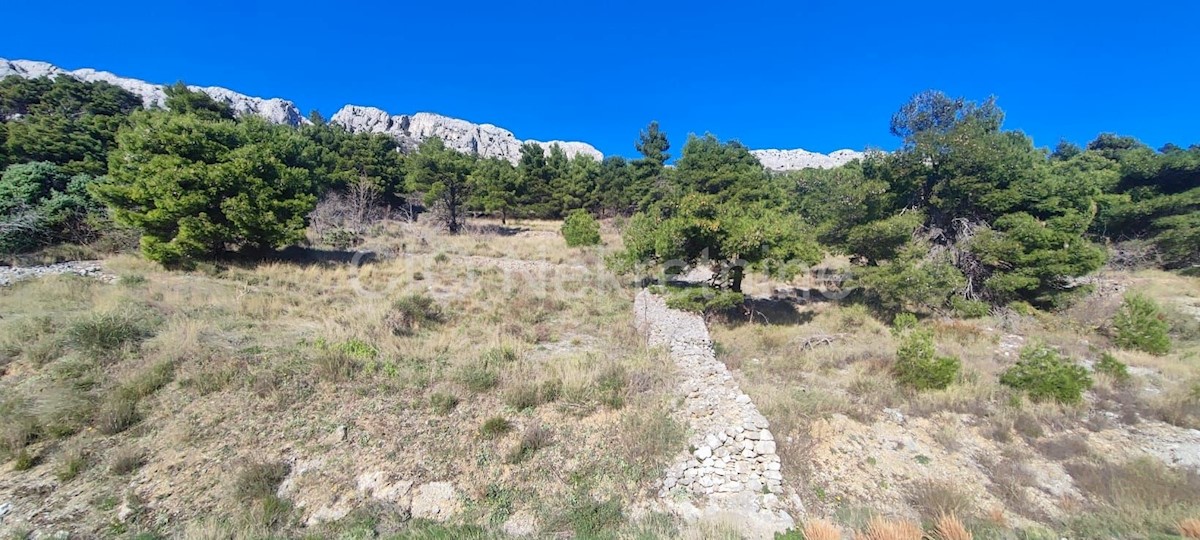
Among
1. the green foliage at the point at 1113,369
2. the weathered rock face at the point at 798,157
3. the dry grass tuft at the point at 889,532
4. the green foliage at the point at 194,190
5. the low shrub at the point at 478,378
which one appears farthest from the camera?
the weathered rock face at the point at 798,157

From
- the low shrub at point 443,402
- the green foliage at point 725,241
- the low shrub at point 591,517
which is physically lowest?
the low shrub at point 591,517

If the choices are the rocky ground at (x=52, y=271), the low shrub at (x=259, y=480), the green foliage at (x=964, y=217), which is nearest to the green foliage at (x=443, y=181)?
the rocky ground at (x=52, y=271)

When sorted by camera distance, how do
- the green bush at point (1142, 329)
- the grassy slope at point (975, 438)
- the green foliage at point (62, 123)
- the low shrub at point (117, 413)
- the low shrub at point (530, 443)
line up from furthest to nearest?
the green foliage at point (62, 123) < the green bush at point (1142, 329) < the low shrub at point (530, 443) < the low shrub at point (117, 413) < the grassy slope at point (975, 438)

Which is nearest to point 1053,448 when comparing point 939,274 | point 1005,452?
point 1005,452

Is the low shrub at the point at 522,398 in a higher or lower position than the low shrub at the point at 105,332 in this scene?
lower

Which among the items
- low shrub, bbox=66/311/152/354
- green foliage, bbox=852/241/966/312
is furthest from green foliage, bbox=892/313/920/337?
low shrub, bbox=66/311/152/354

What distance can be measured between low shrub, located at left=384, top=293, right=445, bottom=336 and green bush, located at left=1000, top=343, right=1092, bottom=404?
12354 mm

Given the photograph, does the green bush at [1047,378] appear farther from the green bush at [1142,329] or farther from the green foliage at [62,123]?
the green foliage at [62,123]

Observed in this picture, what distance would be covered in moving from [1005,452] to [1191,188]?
91.0 ft

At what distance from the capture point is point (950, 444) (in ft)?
20.3

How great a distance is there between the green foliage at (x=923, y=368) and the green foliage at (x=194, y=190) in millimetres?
17207

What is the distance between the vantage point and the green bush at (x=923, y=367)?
7805 mm

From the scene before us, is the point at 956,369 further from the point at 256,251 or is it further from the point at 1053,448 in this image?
the point at 256,251

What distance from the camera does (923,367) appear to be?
310 inches
